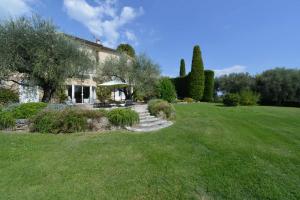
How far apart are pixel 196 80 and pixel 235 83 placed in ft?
31.0

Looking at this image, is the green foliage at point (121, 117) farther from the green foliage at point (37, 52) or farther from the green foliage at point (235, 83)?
the green foliage at point (235, 83)

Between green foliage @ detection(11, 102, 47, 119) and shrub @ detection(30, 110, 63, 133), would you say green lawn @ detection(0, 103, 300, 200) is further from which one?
green foliage @ detection(11, 102, 47, 119)

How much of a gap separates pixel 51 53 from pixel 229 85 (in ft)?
102

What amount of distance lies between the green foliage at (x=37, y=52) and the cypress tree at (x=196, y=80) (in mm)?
20100

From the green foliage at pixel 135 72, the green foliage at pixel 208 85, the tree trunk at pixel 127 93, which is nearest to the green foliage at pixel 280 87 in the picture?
the green foliage at pixel 208 85

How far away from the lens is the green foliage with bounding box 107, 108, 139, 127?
8758 mm

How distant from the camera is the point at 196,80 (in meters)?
29.2

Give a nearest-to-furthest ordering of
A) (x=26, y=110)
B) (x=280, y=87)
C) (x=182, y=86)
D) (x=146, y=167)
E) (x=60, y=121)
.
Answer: (x=146, y=167)
(x=60, y=121)
(x=26, y=110)
(x=280, y=87)
(x=182, y=86)

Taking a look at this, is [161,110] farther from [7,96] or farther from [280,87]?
[280,87]

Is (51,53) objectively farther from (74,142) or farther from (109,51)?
(109,51)

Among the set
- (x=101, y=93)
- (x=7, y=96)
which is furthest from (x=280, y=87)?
(x=7, y=96)

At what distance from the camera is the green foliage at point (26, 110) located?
28.1 ft

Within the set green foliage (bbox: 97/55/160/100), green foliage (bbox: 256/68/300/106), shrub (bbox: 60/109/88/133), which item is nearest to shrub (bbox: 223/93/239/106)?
green foliage (bbox: 97/55/160/100)

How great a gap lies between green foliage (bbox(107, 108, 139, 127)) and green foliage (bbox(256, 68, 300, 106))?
28444mm
